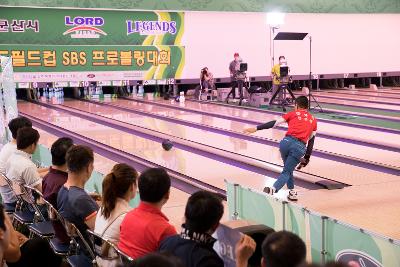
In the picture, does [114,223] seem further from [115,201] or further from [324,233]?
[324,233]

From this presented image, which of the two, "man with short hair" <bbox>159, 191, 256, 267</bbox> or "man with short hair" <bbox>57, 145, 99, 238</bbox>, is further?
"man with short hair" <bbox>57, 145, 99, 238</bbox>

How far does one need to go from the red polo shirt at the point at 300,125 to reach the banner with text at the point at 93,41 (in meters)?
12.3

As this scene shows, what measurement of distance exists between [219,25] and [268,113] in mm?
6648

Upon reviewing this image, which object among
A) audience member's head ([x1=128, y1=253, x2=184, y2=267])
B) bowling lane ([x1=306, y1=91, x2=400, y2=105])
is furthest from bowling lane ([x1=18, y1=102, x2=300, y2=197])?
bowling lane ([x1=306, y1=91, x2=400, y2=105])

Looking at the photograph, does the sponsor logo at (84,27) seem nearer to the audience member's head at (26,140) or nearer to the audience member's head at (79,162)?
the audience member's head at (26,140)

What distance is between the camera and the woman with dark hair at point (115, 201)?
3.46 meters

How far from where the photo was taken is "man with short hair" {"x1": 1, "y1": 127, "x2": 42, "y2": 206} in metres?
4.88

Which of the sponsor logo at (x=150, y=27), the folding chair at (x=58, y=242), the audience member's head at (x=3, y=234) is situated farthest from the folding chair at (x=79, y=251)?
the sponsor logo at (x=150, y=27)

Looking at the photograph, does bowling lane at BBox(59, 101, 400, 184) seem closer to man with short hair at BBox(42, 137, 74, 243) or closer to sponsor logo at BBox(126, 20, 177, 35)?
man with short hair at BBox(42, 137, 74, 243)

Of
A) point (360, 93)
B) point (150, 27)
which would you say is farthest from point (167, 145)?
point (360, 93)

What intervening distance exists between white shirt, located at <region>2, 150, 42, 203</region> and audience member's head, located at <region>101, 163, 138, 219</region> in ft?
5.19

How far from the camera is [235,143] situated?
9844mm

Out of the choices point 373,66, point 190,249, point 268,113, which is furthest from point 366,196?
point 373,66

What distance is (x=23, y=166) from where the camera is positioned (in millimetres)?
4879
